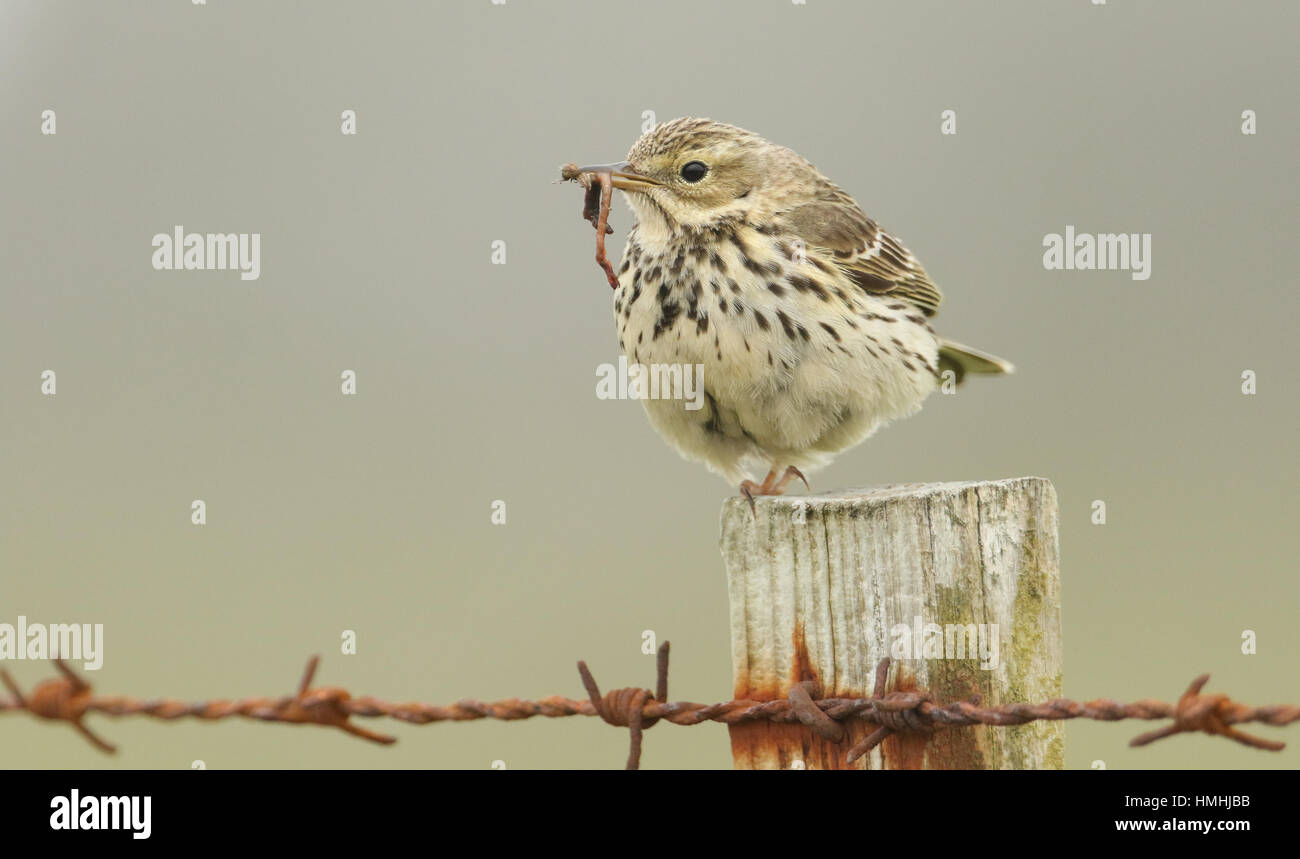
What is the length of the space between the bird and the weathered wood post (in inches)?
60.0

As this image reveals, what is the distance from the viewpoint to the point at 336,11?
57.9 feet

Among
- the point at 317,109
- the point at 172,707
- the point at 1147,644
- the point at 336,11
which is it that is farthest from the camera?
the point at 336,11

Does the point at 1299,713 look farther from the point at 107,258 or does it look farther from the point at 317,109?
the point at 317,109

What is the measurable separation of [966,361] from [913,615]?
3.36 metres

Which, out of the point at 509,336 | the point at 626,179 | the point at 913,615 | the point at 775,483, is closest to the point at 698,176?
the point at 626,179

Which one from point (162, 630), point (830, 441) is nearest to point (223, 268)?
point (162, 630)

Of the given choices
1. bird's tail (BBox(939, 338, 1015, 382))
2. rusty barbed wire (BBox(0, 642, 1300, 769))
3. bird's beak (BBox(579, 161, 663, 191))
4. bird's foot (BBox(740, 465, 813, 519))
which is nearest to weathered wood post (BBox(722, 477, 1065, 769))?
rusty barbed wire (BBox(0, 642, 1300, 769))

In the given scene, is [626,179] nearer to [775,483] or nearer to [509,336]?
[775,483]

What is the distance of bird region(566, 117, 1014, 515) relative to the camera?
5066mm

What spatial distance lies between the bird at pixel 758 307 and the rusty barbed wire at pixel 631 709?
5.42 feet

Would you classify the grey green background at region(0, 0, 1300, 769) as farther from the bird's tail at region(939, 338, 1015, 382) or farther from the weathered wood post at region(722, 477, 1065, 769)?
the weathered wood post at region(722, 477, 1065, 769)

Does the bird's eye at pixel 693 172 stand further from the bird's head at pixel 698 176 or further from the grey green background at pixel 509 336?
the grey green background at pixel 509 336

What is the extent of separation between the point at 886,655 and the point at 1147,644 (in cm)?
728

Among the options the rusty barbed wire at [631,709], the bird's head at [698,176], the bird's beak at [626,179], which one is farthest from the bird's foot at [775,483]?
the rusty barbed wire at [631,709]
